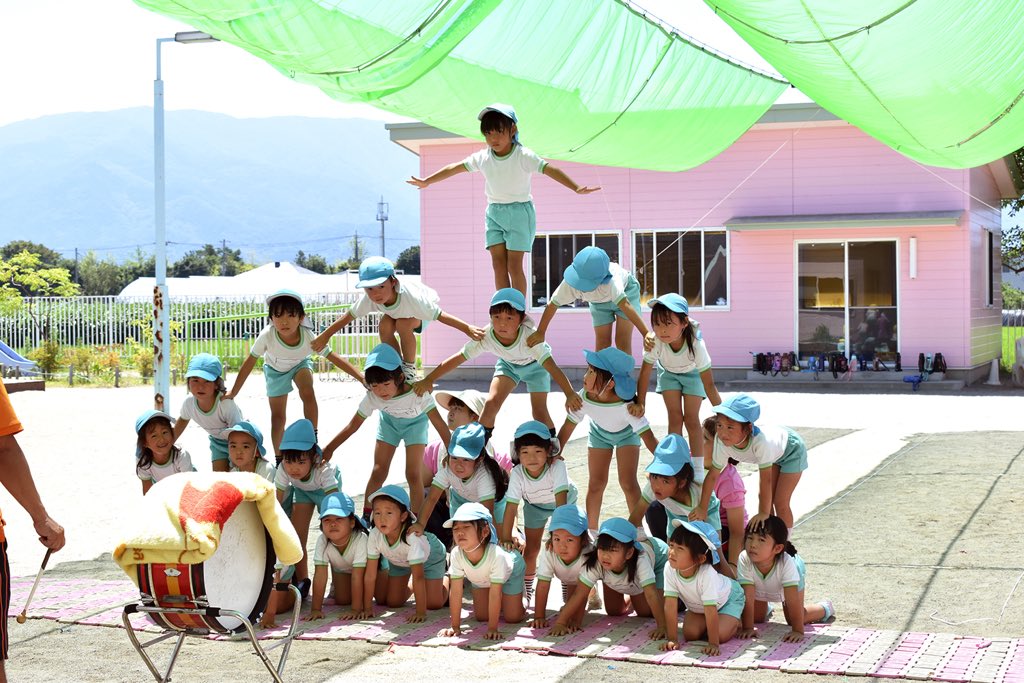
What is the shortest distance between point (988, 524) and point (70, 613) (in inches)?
233

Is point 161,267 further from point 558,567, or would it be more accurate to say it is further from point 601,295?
point 558,567

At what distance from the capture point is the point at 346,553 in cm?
612

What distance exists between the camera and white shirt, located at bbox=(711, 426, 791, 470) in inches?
233

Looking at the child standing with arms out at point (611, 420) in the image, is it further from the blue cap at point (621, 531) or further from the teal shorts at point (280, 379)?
the teal shorts at point (280, 379)

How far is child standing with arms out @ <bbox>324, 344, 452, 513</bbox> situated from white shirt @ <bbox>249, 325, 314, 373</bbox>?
1.89ft

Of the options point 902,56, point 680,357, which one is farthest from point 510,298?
point 902,56

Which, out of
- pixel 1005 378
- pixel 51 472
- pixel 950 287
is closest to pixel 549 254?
pixel 950 287

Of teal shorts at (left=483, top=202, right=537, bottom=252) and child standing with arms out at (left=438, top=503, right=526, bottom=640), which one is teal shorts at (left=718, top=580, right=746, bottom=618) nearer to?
child standing with arms out at (left=438, top=503, right=526, bottom=640)

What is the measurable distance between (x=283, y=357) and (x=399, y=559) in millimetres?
1714

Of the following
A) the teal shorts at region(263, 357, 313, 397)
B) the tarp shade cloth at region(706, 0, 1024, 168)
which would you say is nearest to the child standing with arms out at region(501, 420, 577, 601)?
the teal shorts at region(263, 357, 313, 397)

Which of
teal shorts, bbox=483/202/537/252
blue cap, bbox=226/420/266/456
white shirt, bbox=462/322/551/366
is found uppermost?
teal shorts, bbox=483/202/537/252

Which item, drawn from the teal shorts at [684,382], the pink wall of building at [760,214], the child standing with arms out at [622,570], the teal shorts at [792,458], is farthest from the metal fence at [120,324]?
the child standing with arms out at [622,570]

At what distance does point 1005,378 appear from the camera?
838 inches

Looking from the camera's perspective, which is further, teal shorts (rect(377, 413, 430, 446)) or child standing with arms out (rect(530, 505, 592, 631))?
teal shorts (rect(377, 413, 430, 446))
